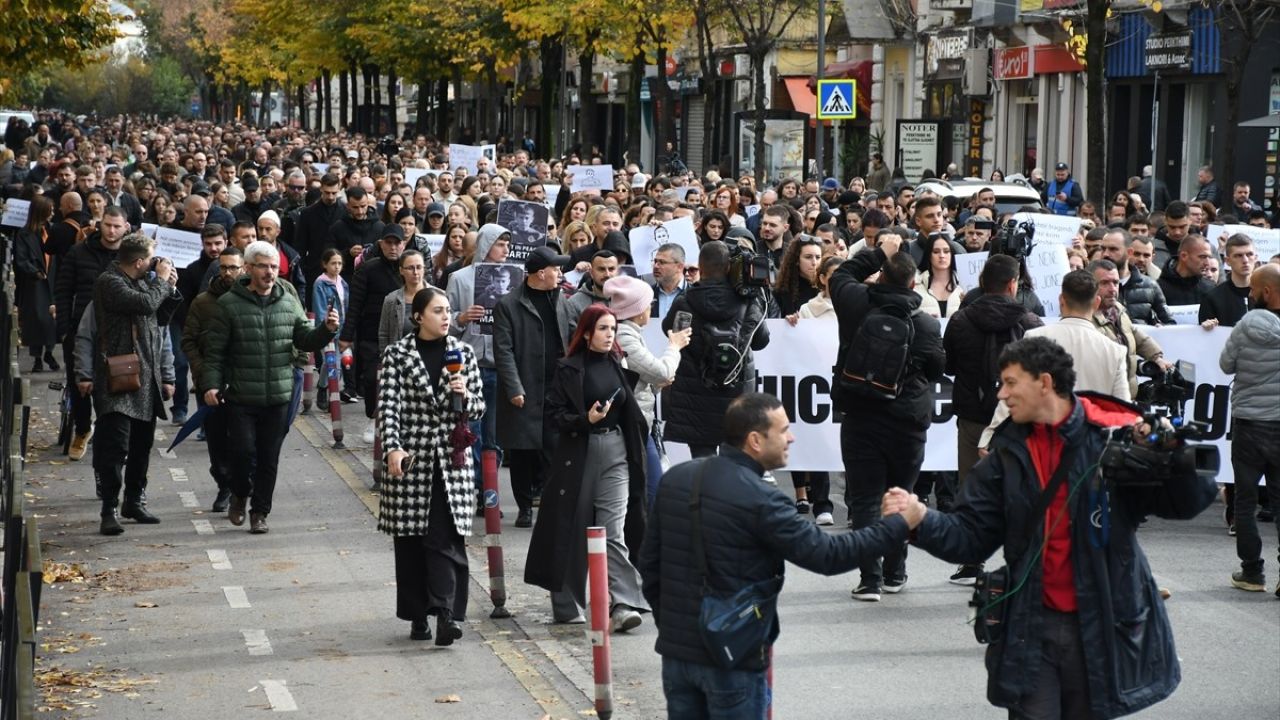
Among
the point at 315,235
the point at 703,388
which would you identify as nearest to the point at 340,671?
the point at 703,388

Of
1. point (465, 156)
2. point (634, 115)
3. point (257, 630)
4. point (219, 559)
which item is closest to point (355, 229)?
point (219, 559)

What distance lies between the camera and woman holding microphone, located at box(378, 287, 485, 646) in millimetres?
10062

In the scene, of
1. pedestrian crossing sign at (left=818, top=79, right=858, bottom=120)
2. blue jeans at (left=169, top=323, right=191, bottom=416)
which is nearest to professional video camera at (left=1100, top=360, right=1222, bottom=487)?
blue jeans at (left=169, top=323, right=191, bottom=416)

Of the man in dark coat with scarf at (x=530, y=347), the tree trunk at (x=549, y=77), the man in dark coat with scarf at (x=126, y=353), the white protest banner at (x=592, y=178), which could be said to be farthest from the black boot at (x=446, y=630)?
the tree trunk at (x=549, y=77)

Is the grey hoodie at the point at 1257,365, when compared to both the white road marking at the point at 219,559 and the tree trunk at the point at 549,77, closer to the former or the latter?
the white road marking at the point at 219,559

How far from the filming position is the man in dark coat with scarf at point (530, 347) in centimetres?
1245

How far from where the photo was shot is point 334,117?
129 meters

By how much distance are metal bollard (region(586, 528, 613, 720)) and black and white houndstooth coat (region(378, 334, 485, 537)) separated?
64.5 inches

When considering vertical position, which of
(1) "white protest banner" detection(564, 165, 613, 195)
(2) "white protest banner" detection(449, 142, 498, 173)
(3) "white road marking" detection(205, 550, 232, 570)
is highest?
(2) "white protest banner" detection(449, 142, 498, 173)

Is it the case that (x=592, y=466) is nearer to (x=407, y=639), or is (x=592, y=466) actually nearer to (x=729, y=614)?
(x=407, y=639)

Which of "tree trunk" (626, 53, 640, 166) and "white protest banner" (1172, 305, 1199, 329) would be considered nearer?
"white protest banner" (1172, 305, 1199, 329)

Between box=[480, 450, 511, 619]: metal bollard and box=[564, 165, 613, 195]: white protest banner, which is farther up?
box=[564, 165, 613, 195]: white protest banner

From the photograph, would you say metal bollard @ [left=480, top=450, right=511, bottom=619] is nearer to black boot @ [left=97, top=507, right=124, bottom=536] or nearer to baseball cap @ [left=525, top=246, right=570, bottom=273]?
baseball cap @ [left=525, top=246, right=570, bottom=273]

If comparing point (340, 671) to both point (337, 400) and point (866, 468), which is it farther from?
point (337, 400)
